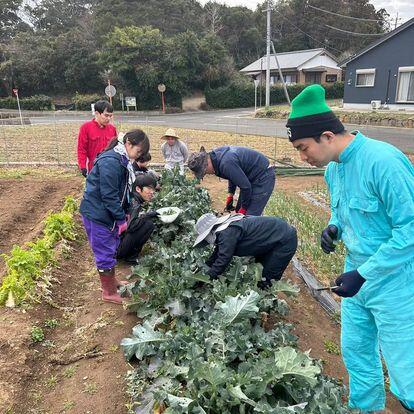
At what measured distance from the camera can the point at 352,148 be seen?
7.18ft

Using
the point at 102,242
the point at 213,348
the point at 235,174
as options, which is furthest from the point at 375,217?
the point at 102,242

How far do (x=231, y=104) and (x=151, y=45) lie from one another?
9085mm

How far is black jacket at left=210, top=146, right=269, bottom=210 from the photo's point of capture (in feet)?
14.1

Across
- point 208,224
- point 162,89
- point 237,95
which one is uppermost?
point 162,89

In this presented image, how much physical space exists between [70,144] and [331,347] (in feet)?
47.2

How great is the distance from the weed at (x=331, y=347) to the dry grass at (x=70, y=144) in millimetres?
8642

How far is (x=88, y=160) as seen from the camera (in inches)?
252

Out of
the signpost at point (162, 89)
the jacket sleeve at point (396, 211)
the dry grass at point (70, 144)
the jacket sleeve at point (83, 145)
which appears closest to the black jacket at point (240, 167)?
the jacket sleeve at point (396, 211)

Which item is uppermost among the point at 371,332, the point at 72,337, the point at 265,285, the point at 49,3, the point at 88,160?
the point at 49,3

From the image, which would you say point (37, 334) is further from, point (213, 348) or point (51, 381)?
point (213, 348)

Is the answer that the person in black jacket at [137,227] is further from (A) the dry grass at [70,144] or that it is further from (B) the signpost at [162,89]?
(B) the signpost at [162,89]

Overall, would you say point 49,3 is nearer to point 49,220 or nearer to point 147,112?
point 147,112

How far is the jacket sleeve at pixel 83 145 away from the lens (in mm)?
6137

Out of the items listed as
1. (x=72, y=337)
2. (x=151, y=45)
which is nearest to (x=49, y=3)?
(x=151, y=45)
